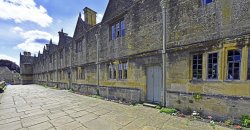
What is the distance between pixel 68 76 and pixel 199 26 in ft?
57.5

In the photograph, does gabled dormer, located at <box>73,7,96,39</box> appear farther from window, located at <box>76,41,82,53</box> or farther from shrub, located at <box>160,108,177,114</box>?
shrub, located at <box>160,108,177,114</box>

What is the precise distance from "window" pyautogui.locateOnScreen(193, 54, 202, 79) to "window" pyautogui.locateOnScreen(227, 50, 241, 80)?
1.01m

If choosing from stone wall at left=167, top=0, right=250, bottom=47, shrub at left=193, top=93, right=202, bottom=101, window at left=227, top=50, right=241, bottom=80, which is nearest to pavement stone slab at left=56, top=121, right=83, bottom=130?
shrub at left=193, top=93, right=202, bottom=101

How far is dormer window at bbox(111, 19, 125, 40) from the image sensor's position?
34.6ft

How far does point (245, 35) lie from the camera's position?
16.0 feet

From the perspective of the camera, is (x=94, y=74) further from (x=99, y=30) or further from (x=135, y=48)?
(x=135, y=48)

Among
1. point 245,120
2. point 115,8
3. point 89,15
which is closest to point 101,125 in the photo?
point 245,120

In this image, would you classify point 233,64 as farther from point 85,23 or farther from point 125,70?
point 85,23

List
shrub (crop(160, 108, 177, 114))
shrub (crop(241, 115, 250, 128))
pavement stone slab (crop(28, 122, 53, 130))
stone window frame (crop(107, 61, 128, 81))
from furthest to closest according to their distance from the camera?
stone window frame (crop(107, 61, 128, 81)), shrub (crop(160, 108, 177, 114)), pavement stone slab (crop(28, 122, 53, 130)), shrub (crop(241, 115, 250, 128))

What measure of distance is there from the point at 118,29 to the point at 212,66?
22.9 feet

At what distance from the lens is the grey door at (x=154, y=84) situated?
7.89 metres

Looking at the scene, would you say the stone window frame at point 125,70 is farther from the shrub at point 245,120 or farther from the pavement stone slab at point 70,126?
the shrub at point 245,120

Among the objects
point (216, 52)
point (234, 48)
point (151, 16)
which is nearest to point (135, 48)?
point (151, 16)

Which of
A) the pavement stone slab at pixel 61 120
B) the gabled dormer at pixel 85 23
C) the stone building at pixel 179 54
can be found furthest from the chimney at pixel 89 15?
the pavement stone slab at pixel 61 120
